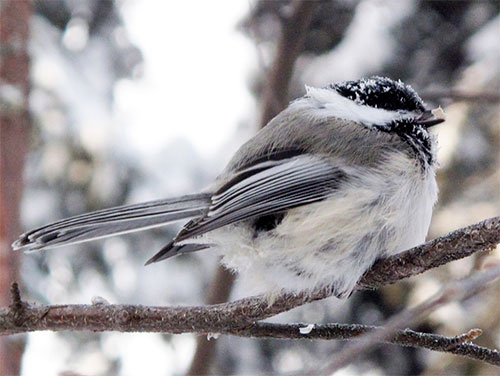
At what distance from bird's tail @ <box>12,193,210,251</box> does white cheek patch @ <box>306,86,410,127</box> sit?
555 mm

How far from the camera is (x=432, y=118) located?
6.97 ft

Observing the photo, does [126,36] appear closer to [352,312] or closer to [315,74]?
[315,74]

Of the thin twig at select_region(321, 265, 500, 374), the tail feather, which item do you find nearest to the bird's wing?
the tail feather

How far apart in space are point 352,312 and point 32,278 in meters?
2.39

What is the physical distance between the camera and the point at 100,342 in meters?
4.62

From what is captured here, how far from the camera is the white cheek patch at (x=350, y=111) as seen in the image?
215 centimetres

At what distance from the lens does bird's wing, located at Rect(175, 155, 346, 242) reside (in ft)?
6.26

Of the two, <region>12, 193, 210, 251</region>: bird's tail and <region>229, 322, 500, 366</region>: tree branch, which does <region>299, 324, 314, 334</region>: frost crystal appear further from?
<region>12, 193, 210, 251</region>: bird's tail

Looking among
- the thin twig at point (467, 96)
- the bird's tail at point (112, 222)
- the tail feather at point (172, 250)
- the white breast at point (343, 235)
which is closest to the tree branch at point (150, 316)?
the white breast at point (343, 235)

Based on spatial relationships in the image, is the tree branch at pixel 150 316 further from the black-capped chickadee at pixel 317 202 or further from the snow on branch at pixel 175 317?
the black-capped chickadee at pixel 317 202

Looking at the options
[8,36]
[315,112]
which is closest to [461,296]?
[315,112]

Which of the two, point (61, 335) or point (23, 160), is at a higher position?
point (23, 160)

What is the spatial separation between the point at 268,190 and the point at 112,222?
460mm

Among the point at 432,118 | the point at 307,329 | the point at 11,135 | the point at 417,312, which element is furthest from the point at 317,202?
the point at 11,135
